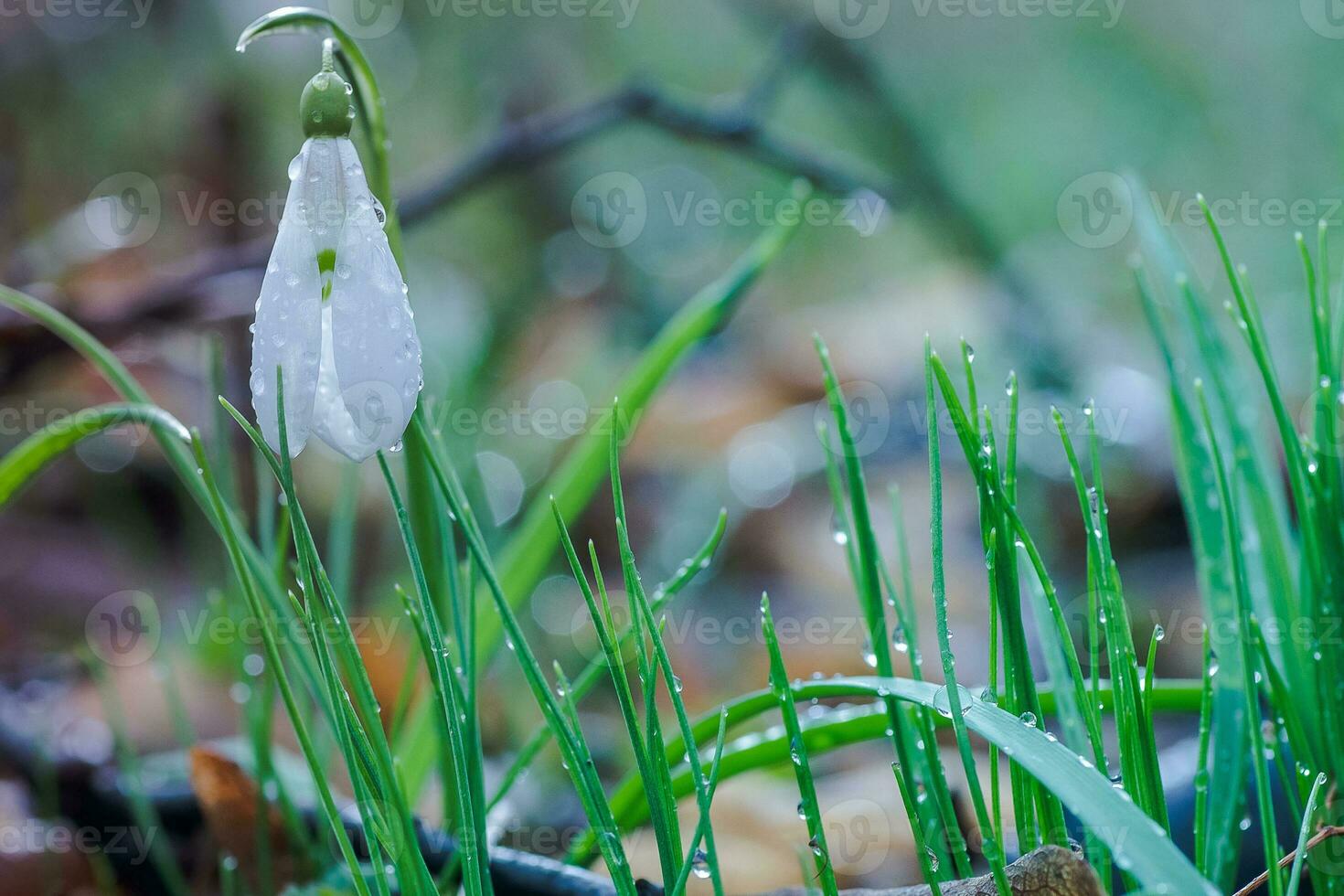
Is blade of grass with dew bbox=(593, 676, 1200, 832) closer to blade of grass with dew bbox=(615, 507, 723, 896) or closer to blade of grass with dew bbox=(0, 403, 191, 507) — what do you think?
blade of grass with dew bbox=(615, 507, 723, 896)

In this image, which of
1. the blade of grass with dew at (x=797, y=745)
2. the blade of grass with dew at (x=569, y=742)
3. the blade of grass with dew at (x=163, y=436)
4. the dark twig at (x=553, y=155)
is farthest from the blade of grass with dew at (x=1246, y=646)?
the dark twig at (x=553, y=155)

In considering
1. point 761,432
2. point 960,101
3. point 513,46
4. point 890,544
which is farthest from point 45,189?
point 960,101

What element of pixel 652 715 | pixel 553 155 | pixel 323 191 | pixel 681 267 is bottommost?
pixel 652 715

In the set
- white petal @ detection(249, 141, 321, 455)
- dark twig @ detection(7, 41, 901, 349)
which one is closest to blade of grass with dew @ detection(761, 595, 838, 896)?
white petal @ detection(249, 141, 321, 455)

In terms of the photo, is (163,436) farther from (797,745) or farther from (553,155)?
(553,155)

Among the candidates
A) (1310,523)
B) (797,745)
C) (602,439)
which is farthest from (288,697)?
(1310,523)

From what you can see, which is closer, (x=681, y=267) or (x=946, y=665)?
(x=946, y=665)

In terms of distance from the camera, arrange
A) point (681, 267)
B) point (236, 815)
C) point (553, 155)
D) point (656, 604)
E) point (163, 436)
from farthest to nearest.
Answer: point (681, 267)
point (553, 155)
point (236, 815)
point (163, 436)
point (656, 604)
